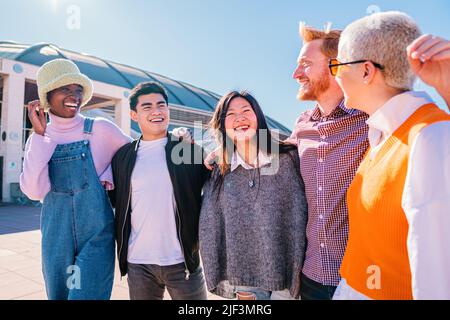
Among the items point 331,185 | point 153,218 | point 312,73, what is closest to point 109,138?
point 153,218

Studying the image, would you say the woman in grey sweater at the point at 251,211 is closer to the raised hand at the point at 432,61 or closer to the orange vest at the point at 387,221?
the orange vest at the point at 387,221

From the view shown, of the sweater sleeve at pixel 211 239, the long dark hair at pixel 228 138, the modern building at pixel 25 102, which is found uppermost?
the modern building at pixel 25 102

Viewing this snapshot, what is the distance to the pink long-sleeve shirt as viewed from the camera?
82.4 inches

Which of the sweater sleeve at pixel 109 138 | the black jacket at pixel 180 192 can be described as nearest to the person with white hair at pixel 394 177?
the black jacket at pixel 180 192

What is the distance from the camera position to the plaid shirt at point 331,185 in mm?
1646

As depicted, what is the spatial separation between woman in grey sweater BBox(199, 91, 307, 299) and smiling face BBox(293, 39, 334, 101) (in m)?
0.33

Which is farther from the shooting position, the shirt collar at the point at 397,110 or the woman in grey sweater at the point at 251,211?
the woman in grey sweater at the point at 251,211

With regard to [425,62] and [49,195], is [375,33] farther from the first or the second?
[49,195]

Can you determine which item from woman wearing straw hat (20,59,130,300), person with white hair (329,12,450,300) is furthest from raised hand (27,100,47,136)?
person with white hair (329,12,450,300)

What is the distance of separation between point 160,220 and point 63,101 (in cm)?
106

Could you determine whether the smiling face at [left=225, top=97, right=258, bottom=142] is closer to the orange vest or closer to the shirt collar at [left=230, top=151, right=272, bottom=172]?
the shirt collar at [left=230, top=151, right=272, bottom=172]

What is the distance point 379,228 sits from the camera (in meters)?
1.03

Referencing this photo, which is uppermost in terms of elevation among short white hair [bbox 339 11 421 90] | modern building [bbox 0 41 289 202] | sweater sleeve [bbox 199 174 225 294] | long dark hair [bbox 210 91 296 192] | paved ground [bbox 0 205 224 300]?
modern building [bbox 0 41 289 202]
